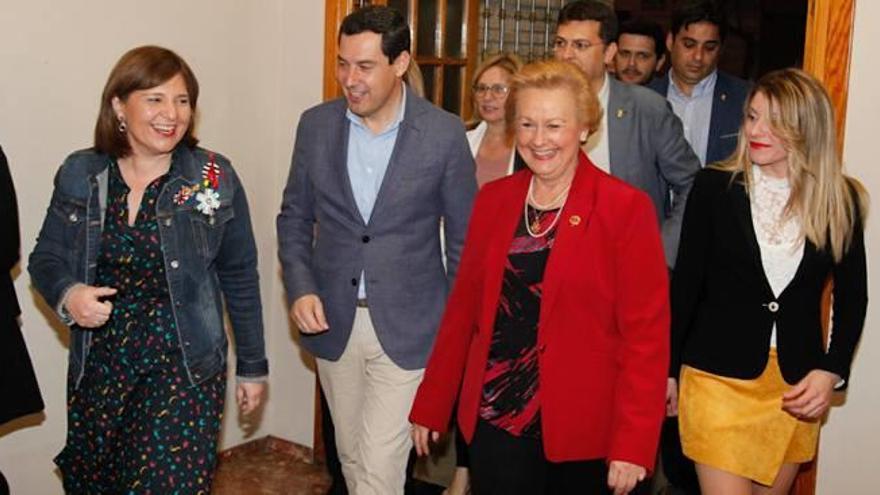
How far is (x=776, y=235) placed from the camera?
2773 millimetres

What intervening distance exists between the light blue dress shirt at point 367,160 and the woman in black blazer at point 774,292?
91 cm

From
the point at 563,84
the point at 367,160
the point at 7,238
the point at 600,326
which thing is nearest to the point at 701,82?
the point at 367,160

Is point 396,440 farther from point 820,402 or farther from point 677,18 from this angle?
point 677,18

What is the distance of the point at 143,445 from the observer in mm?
2553

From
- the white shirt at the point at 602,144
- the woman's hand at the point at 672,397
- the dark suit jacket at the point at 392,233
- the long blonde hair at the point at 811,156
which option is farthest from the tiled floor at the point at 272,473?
the long blonde hair at the point at 811,156

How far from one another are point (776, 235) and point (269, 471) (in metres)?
2.37

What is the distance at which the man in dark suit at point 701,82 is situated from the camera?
160 inches

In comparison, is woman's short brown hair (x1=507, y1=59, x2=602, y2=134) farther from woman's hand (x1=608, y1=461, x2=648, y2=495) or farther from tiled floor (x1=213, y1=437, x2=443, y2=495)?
tiled floor (x1=213, y1=437, x2=443, y2=495)

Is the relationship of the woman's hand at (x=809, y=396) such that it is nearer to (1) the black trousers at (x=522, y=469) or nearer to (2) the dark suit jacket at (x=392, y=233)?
(1) the black trousers at (x=522, y=469)

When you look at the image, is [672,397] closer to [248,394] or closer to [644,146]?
[644,146]

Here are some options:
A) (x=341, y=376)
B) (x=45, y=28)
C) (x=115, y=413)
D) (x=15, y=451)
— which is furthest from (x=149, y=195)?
(x=15, y=451)

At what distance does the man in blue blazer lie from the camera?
295 centimetres

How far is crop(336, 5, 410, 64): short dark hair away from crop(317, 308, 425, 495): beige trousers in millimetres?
737

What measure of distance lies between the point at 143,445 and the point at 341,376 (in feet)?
2.19
